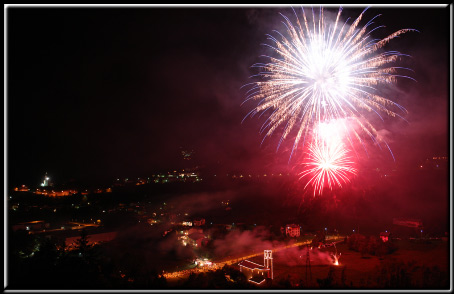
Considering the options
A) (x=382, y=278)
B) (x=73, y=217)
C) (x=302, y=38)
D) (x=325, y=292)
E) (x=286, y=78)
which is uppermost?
(x=302, y=38)

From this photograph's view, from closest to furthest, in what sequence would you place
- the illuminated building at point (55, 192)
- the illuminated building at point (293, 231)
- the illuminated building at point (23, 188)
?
the illuminated building at point (293, 231), the illuminated building at point (23, 188), the illuminated building at point (55, 192)

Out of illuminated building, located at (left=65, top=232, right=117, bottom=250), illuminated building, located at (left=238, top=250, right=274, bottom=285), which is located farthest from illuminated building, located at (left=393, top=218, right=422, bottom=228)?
illuminated building, located at (left=65, top=232, right=117, bottom=250)

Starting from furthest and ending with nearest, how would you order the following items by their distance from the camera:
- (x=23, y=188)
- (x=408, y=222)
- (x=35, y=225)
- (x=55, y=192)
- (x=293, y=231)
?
(x=55, y=192), (x=23, y=188), (x=35, y=225), (x=408, y=222), (x=293, y=231)

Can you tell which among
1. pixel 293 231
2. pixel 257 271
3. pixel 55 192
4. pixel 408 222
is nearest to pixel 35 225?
pixel 55 192

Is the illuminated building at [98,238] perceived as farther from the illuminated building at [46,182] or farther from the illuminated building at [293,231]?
the illuminated building at [46,182]

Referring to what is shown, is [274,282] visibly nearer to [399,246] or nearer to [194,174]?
[399,246]

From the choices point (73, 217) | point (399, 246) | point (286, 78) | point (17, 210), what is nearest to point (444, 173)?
point (399, 246)

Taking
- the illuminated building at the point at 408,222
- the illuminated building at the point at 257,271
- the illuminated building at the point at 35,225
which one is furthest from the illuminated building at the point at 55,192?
the illuminated building at the point at 408,222

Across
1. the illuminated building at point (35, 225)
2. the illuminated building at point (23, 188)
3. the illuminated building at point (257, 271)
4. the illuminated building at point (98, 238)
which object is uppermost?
the illuminated building at point (23, 188)

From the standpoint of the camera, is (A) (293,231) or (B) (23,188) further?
(B) (23,188)

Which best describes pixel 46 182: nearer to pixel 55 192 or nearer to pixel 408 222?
pixel 55 192

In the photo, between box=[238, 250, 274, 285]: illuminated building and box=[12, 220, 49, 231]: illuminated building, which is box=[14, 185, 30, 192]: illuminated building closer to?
box=[12, 220, 49, 231]: illuminated building
